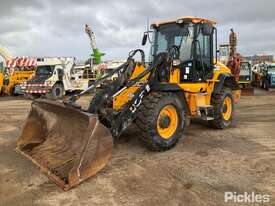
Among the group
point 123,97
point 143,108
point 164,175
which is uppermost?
point 123,97

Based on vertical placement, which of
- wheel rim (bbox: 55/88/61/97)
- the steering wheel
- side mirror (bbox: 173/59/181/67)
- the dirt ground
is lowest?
the dirt ground

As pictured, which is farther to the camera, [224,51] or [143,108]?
[224,51]

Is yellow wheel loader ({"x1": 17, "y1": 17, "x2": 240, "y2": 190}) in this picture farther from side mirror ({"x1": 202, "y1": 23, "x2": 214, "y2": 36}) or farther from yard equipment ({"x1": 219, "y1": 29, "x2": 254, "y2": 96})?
yard equipment ({"x1": 219, "y1": 29, "x2": 254, "y2": 96})

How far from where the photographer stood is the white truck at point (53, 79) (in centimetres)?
1842

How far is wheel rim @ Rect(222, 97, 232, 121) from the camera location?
887 cm

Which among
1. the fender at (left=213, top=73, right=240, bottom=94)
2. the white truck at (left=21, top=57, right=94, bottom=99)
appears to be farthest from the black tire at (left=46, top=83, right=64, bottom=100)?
the fender at (left=213, top=73, right=240, bottom=94)

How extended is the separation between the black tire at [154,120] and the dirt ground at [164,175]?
18 cm

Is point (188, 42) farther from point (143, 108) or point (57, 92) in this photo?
point (57, 92)

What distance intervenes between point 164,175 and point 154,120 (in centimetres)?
113

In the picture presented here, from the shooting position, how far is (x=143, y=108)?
621 cm

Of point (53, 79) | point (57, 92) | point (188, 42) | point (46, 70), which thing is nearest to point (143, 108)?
point (188, 42)

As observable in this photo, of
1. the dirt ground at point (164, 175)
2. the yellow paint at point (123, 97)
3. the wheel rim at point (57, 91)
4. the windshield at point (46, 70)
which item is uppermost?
the windshield at point (46, 70)

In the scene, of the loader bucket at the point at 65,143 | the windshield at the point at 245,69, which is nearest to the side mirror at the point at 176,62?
the loader bucket at the point at 65,143

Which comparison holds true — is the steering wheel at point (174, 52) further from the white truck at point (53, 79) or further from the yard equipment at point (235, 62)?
the white truck at point (53, 79)
